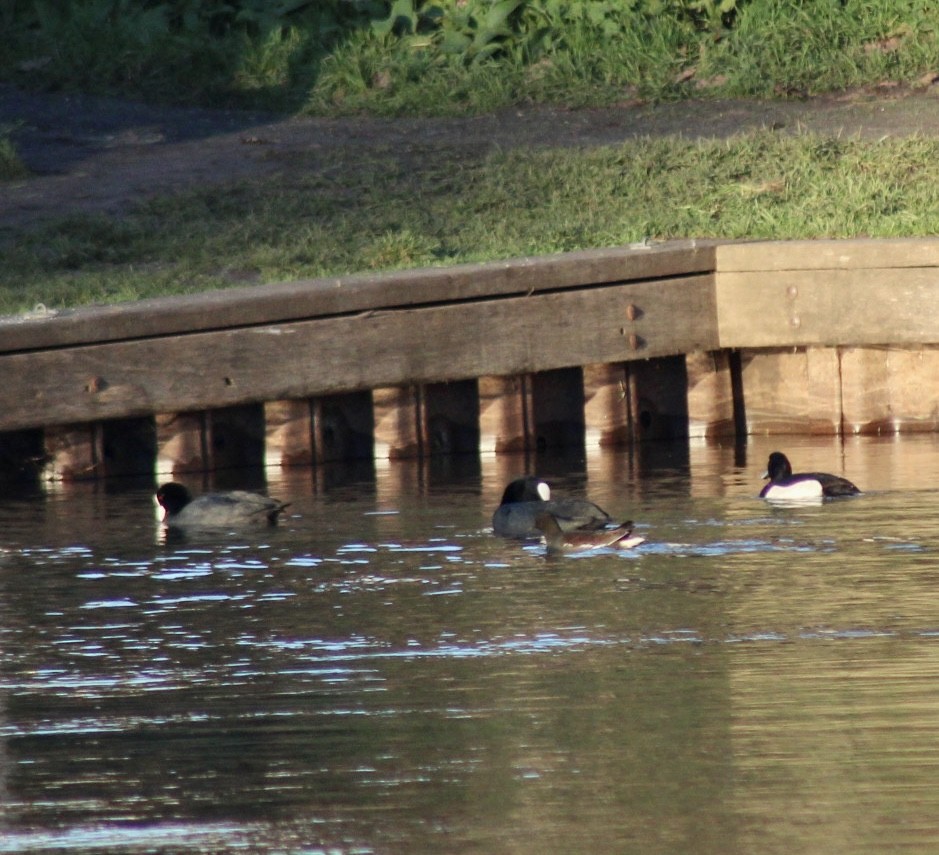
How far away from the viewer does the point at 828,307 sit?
13664mm

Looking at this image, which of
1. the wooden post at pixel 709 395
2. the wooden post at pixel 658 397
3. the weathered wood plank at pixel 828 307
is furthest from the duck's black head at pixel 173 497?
the weathered wood plank at pixel 828 307

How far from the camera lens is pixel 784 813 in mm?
5840

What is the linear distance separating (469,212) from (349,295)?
10.7ft

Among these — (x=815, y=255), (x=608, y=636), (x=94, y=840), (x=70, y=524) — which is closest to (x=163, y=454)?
(x=70, y=524)

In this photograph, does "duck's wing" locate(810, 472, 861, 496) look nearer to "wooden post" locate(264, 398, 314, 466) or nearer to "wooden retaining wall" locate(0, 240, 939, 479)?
"wooden retaining wall" locate(0, 240, 939, 479)

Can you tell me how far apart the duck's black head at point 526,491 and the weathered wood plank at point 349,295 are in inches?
106

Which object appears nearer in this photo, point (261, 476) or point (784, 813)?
point (784, 813)

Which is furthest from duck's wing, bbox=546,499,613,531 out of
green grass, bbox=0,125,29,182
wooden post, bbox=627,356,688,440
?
green grass, bbox=0,125,29,182

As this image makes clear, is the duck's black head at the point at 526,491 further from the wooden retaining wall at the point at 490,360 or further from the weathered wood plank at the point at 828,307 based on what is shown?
the weathered wood plank at the point at 828,307

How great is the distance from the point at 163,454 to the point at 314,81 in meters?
7.93

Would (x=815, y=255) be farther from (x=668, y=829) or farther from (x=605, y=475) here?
(x=668, y=829)

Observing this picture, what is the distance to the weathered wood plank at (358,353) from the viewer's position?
12680 mm

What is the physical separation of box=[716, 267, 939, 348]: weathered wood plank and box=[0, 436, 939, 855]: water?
86.3 inches

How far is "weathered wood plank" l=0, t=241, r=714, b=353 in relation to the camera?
12.6 m
